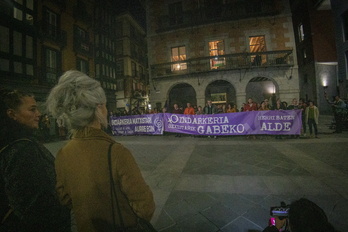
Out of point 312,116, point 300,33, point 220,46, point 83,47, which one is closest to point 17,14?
point 83,47

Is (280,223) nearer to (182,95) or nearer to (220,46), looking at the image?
(220,46)

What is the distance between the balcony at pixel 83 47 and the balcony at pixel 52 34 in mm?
1536

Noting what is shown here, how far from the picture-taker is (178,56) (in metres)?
16.5

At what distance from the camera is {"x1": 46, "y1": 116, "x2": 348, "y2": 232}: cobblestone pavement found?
7.95 feet

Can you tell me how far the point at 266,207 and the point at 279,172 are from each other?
1.67m

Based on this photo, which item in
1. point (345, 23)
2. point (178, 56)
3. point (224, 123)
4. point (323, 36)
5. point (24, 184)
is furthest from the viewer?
point (323, 36)

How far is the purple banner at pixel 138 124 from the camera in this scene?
10420 millimetres

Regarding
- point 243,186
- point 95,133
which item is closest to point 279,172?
point 243,186

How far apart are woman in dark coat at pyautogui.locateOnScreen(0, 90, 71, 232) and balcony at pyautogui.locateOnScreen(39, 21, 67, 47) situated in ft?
58.2

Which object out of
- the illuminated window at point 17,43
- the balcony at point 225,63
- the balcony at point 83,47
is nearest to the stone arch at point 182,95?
the balcony at point 225,63

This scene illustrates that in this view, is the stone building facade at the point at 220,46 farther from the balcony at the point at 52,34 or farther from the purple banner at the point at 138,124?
the balcony at the point at 52,34

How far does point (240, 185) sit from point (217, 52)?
47.3 ft

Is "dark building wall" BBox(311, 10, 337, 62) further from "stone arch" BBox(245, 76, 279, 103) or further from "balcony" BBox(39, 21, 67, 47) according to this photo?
"balcony" BBox(39, 21, 67, 47)

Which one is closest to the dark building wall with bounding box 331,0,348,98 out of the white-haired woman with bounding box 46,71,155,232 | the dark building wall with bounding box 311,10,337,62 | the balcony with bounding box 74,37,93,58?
the dark building wall with bounding box 311,10,337,62
